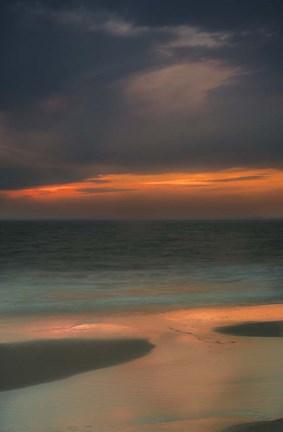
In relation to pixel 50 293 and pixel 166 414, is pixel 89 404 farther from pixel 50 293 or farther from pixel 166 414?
pixel 50 293

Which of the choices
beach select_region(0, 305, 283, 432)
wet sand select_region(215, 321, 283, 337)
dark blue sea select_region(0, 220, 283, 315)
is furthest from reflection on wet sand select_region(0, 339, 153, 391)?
dark blue sea select_region(0, 220, 283, 315)

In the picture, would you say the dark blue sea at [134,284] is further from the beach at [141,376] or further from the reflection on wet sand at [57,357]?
the reflection on wet sand at [57,357]

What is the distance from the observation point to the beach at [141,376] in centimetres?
632

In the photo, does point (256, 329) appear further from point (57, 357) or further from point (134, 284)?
point (134, 284)

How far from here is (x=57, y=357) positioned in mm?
9570

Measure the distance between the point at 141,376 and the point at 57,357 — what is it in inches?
72.6

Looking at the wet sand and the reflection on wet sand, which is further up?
the reflection on wet sand

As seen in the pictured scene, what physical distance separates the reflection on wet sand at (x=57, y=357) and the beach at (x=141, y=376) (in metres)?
0.02

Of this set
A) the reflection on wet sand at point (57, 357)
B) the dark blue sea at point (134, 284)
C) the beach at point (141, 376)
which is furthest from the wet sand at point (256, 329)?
the dark blue sea at point (134, 284)

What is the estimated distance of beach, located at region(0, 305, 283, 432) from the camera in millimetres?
6324

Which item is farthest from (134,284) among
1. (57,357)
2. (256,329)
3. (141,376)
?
(141,376)

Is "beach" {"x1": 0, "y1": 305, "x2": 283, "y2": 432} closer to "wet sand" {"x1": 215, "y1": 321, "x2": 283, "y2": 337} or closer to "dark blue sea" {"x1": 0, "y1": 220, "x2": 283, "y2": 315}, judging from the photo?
"wet sand" {"x1": 215, "y1": 321, "x2": 283, "y2": 337}

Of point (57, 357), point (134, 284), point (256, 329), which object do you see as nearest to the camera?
point (57, 357)

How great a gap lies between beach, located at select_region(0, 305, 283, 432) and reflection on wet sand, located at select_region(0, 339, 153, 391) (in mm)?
16
